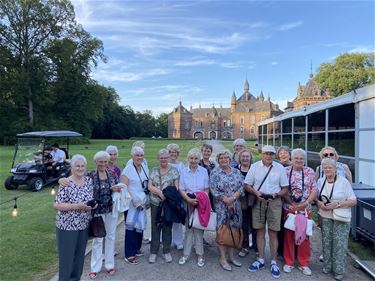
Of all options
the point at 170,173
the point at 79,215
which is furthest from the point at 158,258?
the point at 79,215

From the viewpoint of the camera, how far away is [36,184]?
1157cm

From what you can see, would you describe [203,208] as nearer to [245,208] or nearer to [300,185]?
[245,208]

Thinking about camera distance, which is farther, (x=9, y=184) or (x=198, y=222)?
(x=9, y=184)

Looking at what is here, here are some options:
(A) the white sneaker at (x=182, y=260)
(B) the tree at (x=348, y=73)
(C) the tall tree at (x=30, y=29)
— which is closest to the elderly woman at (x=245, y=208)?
(A) the white sneaker at (x=182, y=260)

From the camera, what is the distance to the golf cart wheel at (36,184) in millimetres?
11438

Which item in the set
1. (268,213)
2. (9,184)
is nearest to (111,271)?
(268,213)

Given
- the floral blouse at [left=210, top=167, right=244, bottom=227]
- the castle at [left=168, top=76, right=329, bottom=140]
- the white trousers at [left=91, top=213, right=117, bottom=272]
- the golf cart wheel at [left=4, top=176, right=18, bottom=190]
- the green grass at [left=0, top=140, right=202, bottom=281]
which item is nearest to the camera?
the white trousers at [left=91, top=213, right=117, bottom=272]

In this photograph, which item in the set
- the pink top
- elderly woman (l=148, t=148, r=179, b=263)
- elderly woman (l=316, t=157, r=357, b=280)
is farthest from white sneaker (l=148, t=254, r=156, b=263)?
elderly woman (l=316, t=157, r=357, b=280)

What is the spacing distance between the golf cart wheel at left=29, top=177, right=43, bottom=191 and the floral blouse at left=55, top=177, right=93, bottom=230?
8452mm

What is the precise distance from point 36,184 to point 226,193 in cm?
907

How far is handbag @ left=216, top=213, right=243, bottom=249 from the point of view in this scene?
477cm

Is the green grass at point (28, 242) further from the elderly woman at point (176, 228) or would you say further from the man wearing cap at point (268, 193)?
the man wearing cap at point (268, 193)

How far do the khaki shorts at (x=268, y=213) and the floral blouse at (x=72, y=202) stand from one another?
8.06 feet

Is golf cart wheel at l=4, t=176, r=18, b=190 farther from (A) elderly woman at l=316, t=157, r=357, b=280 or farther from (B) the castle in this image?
(B) the castle
